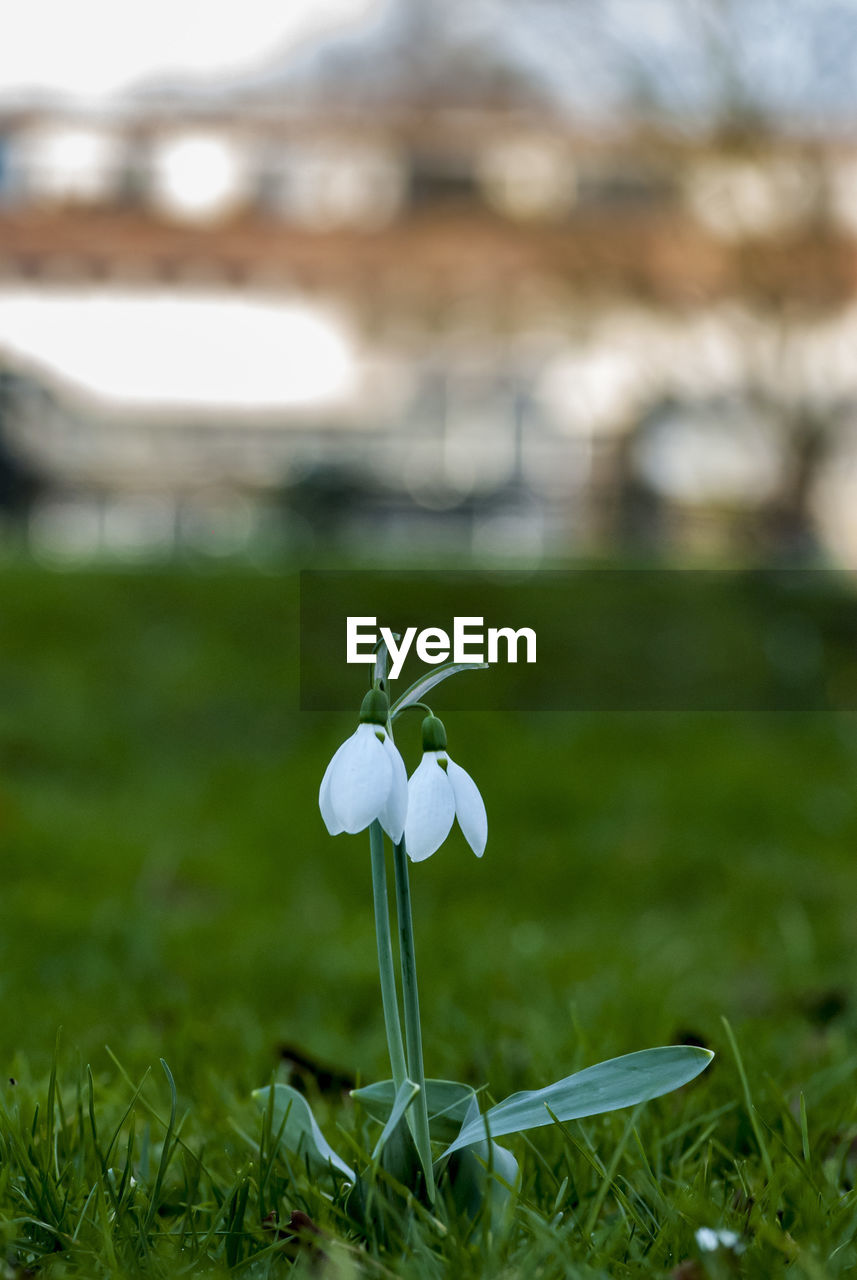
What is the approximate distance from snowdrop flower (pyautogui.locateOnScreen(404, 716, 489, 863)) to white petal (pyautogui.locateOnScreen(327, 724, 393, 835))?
0.03 meters

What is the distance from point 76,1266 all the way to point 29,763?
3.98 m

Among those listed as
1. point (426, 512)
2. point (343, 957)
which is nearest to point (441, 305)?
point (426, 512)

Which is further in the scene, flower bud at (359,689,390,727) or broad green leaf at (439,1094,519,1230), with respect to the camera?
broad green leaf at (439,1094,519,1230)

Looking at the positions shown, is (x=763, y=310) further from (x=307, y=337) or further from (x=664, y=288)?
(x=307, y=337)

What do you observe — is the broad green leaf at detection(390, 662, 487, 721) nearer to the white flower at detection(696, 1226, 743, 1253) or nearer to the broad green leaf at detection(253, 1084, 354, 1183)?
the broad green leaf at detection(253, 1084, 354, 1183)

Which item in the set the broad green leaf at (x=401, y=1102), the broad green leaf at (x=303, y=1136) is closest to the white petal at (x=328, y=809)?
the broad green leaf at (x=401, y=1102)

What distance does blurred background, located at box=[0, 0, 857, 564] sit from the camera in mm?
8547

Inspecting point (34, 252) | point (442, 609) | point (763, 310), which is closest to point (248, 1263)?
point (442, 609)

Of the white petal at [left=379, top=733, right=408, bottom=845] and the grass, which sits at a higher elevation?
the white petal at [left=379, top=733, right=408, bottom=845]

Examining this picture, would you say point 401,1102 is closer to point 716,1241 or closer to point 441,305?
point 716,1241

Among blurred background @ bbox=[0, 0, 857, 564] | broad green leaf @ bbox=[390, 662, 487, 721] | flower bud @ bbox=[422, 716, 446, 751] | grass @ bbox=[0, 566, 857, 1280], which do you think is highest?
blurred background @ bbox=[0, 0, 857, 564]

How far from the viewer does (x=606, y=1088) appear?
4.15 feet

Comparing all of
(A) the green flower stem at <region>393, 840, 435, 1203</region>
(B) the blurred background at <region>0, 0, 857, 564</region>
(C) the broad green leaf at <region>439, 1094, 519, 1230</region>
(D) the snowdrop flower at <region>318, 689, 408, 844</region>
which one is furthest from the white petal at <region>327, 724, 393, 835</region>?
(B) the blurred background at <region>0, 0, 857, 564</region>

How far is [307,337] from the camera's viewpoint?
20141 mm
